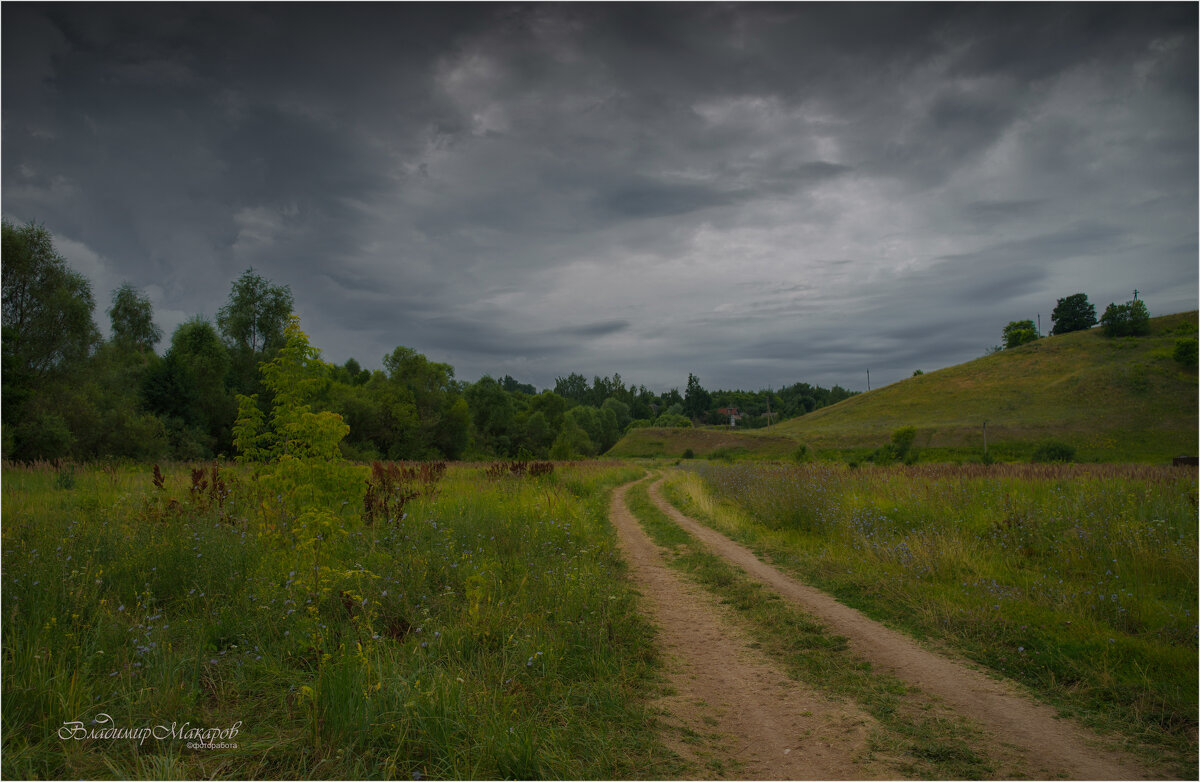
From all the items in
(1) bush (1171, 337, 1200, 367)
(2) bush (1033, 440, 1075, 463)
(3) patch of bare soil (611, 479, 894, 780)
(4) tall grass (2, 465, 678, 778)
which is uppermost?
(1) bush (1171, 337, 1200, 367)

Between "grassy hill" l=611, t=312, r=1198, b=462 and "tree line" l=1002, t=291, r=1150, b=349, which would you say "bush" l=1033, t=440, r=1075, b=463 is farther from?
"tree line" l=1002, t=291, r=1150, b=349

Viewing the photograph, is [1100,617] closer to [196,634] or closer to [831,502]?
[831,502]

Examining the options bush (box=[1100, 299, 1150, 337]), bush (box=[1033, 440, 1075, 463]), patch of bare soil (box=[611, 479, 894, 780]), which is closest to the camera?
patch of bare soil (box=[611, 479, 894, 780])

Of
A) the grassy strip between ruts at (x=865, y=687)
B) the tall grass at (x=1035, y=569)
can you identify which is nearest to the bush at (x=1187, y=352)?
the tall grass at (x=1035, y=569)

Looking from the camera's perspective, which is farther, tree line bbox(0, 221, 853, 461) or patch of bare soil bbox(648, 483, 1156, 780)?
tree line bbox(0, 221, 853, 461)

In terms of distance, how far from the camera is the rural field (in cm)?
344

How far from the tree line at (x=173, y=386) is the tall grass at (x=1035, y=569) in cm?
766

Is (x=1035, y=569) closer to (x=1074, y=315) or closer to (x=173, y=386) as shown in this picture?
(x=173, y=386)

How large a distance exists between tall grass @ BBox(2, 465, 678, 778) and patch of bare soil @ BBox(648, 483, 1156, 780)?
247 cm

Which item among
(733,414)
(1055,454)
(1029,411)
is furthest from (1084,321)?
(1055,454)

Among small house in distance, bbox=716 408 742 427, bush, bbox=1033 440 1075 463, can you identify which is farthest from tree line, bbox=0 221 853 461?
small house in distance, bbox=716 408 742 427

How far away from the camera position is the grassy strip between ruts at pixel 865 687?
3.62 metres

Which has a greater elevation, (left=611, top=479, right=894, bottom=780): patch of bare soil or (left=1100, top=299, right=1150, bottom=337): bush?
(left=1100, top=299, right=1150, bottom=337): bush

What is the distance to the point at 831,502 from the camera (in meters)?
12.9
